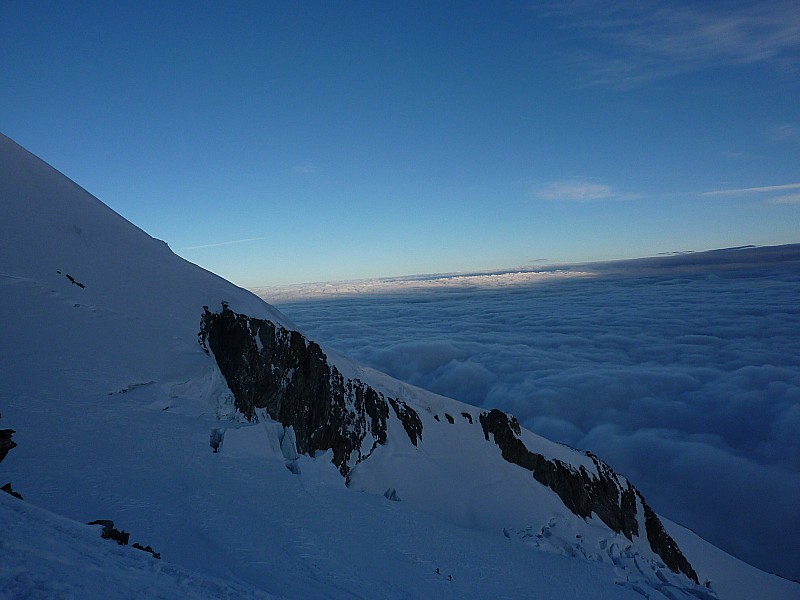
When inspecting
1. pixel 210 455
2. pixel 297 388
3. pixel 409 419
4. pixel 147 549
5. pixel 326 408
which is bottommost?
pixel 409 419

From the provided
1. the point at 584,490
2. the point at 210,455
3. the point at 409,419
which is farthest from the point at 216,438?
the point at 584,490

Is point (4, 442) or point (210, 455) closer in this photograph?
point (4, 442)

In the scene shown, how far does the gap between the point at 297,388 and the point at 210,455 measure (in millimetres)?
13018

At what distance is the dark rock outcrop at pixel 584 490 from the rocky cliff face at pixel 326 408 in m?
0.10

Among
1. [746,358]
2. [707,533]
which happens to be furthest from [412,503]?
[746,358]

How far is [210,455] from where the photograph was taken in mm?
12500

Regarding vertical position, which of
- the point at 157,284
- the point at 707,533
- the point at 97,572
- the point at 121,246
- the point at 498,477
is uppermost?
the point at 121,246

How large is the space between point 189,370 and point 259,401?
5.77 meters

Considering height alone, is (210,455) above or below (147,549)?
below

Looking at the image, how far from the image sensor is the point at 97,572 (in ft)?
16.1

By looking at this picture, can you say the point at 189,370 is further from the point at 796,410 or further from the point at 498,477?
the point at 796,410

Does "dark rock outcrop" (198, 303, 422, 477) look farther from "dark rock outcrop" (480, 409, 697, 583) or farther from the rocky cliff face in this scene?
"dark rock outcrop" (480, 409, 697, 583)

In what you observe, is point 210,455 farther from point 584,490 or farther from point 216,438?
point 584,490

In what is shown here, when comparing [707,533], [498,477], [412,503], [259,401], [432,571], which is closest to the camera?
[432,571]
